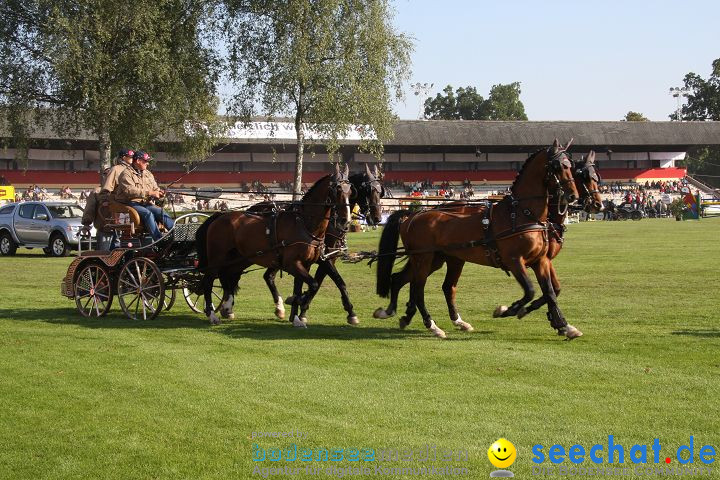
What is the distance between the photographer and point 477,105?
117 meters

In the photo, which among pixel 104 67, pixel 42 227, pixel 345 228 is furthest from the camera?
pixel 104 67

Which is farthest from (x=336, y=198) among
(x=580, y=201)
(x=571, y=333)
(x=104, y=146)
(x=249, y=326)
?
(x=104, y=146)

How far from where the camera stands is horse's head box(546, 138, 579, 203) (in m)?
12.3

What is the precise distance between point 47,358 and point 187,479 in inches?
197

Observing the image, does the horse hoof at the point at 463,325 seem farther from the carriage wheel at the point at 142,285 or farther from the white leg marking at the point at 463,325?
the carriage wheel at the point at 142,285

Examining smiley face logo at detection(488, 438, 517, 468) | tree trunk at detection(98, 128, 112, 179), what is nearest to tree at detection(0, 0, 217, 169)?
tree trunk at detection(98, 128, 112, 179)

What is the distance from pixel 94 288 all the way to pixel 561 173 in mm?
7354

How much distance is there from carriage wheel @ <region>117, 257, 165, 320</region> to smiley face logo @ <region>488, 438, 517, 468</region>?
26.9ft

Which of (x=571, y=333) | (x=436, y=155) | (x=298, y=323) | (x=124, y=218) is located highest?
(x=436, y=155)

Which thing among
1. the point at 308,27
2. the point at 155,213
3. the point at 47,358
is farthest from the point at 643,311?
the point at 308,27

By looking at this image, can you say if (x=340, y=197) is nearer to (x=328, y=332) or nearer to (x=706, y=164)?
(x=328, y=332)

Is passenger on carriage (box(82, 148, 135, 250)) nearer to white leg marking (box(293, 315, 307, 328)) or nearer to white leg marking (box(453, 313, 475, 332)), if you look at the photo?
white leg marking (box(293, 315, 307, 328))

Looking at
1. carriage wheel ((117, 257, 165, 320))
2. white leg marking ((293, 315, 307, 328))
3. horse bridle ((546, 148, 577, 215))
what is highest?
horse bridle ((546, 148, 577, 215))

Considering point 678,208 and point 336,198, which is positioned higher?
point 336,198
